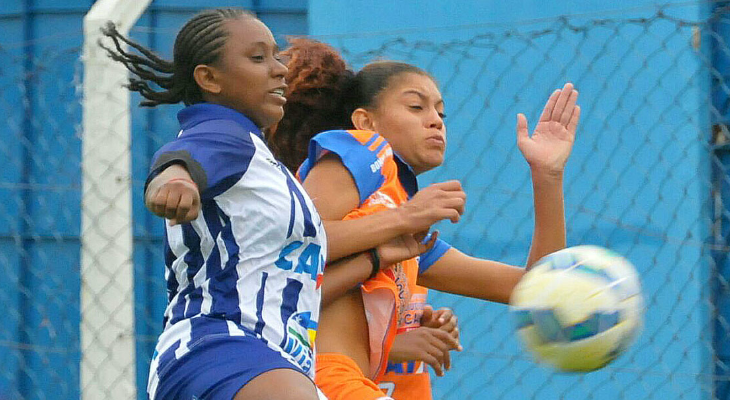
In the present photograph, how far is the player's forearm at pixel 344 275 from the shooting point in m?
2.91

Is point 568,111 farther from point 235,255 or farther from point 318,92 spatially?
point 235,255

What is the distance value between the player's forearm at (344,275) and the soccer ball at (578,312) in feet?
1.21

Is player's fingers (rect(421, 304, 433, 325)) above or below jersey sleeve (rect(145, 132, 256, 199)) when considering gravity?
below

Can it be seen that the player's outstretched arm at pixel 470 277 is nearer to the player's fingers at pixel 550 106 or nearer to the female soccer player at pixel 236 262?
the player's fingers at pixel 550 106

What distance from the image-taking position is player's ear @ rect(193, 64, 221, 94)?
2756 millimetres

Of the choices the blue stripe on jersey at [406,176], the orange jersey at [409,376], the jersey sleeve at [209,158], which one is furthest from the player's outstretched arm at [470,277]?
the jersey sleeve at [209,158]

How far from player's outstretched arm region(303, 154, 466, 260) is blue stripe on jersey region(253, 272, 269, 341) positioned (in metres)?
0.36

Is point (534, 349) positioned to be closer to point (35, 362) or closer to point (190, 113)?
point (190, 113)

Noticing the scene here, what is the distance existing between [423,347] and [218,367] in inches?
31.9

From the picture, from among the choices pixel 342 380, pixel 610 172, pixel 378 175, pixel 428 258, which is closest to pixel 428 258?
pixel 428 258

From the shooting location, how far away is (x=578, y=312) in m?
2.82

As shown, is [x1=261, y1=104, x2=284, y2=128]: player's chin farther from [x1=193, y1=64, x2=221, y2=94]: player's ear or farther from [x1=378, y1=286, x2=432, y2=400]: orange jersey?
[x1=378, y1=286, x2=432, y2=400]: orange jersey

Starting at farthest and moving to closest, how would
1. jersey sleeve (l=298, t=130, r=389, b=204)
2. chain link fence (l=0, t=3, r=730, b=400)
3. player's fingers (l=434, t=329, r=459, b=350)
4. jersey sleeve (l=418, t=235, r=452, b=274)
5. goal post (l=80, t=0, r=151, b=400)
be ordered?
chain link fence (l=0, t=3, r=730, b=400) → goal post (l=80, t=0, r=151, b=400) → jersey sleeve (l=418, t=235, r=452, b=274) → player's fingers (l=434, t=329, r=459, b=350) → jersey sleeve (l=298, t=130, r=389, b=204)

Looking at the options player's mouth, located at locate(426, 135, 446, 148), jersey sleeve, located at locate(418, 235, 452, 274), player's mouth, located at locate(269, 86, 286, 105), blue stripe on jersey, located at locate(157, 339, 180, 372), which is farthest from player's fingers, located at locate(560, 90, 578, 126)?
blue stripe on jersey, located at locate(157, 339, 180, 372)
